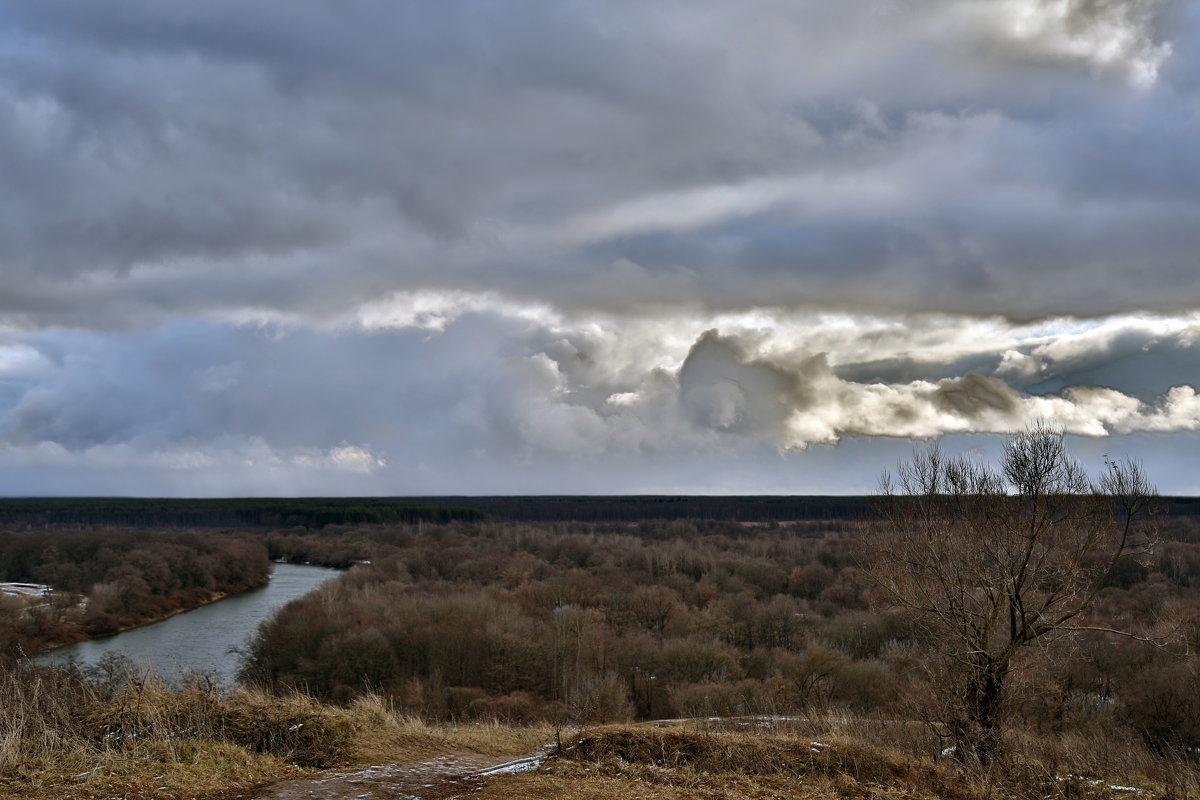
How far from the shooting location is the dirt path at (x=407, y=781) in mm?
10892

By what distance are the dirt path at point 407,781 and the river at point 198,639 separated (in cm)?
3516

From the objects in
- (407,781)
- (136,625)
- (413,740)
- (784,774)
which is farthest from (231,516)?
(784,774)

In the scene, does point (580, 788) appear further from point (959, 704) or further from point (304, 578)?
point (304, 578)

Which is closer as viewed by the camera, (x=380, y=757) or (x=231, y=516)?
(x=380, y=757)

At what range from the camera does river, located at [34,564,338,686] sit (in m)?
54.5

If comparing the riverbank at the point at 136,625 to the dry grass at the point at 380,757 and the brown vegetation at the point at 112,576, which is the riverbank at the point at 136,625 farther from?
the dry grass at the point at 380,757

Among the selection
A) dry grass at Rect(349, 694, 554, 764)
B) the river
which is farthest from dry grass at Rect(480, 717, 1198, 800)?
the river

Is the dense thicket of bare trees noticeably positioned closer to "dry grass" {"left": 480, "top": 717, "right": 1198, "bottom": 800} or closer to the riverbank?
"dry grass" {"left": 480, "top": 717, "right": 1198, "bottom": 800}

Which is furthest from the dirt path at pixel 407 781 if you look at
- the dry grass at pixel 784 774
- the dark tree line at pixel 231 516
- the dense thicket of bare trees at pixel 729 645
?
the dark tree line at pixel 231 516

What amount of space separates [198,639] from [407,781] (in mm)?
63036

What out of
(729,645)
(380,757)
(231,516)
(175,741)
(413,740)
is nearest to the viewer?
(175,741)

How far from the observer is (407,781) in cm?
1191

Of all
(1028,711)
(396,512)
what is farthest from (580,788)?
(396,512)

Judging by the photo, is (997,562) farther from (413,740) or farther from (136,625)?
(136,625)
